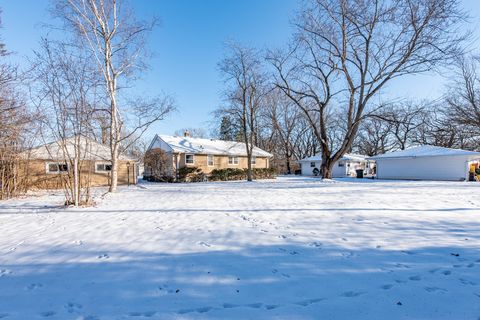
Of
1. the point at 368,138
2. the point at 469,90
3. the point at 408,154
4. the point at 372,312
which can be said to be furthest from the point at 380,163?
the point at 372,312

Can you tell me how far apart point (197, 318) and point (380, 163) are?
2947 centimetres

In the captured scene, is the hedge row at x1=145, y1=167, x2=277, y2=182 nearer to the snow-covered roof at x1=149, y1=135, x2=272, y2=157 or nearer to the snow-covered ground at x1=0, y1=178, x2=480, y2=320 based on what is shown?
the snow-covered roof at x1=149, y1=135, x2=272, y2=157

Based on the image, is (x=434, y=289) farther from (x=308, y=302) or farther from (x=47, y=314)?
(x=47, y=314)

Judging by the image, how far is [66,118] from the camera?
8.35m

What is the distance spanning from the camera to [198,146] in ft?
87.0

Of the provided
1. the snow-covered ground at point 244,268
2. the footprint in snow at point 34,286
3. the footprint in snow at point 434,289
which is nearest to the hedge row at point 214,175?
the snow-covered ground at point 244,268

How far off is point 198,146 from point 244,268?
23.7 m

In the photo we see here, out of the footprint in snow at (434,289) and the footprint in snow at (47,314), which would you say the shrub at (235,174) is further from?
the footprint in snow at (434,289)

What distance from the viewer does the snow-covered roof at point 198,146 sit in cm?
2454

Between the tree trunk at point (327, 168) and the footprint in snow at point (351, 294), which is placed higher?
the tree trunk at point (327, 168)

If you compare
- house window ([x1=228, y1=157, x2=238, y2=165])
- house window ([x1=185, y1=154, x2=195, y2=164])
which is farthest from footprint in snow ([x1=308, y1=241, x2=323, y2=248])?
house window ([x1=228, y1=157, x2=238, y2=165])

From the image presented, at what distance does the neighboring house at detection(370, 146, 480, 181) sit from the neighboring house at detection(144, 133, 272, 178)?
43.1 feet

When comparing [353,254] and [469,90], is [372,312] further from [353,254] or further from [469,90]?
[469,90]

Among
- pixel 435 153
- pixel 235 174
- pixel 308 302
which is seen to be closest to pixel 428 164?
pixel 435 153
